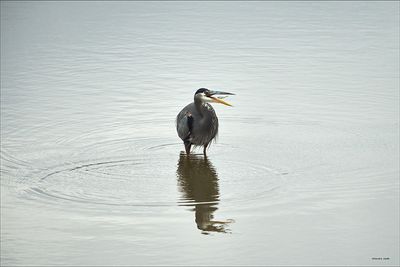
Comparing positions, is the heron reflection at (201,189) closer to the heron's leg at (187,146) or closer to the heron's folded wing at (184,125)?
the heron's leg at (187,146)

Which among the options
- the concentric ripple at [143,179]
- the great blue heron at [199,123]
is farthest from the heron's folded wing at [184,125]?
the concentric ripple at [143,179]

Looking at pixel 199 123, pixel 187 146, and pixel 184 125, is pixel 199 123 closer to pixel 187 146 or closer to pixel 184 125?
pixel 184 125

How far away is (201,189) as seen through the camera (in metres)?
9.70

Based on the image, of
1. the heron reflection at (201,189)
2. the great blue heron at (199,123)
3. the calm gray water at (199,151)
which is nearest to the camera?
the calm gray water at (199,151)

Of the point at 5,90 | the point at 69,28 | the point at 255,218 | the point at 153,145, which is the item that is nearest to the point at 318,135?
the point at 153,145

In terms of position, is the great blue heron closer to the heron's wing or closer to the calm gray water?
the heron's wing

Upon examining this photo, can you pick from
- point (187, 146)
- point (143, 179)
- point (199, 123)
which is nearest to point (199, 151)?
point (187, 146)

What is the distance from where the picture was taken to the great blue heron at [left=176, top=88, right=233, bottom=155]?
1098 centimetres

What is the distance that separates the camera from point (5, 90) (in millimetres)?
13672

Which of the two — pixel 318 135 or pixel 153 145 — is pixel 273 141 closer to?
pixel 318 135

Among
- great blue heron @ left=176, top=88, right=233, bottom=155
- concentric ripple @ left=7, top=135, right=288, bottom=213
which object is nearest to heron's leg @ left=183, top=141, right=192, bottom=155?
great blue heron @ left=176, top=88, right=233, bottom=155

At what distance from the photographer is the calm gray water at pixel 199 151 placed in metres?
8.04

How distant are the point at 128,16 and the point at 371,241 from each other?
12.3 meters

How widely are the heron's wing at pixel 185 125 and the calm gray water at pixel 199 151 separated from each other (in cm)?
28
